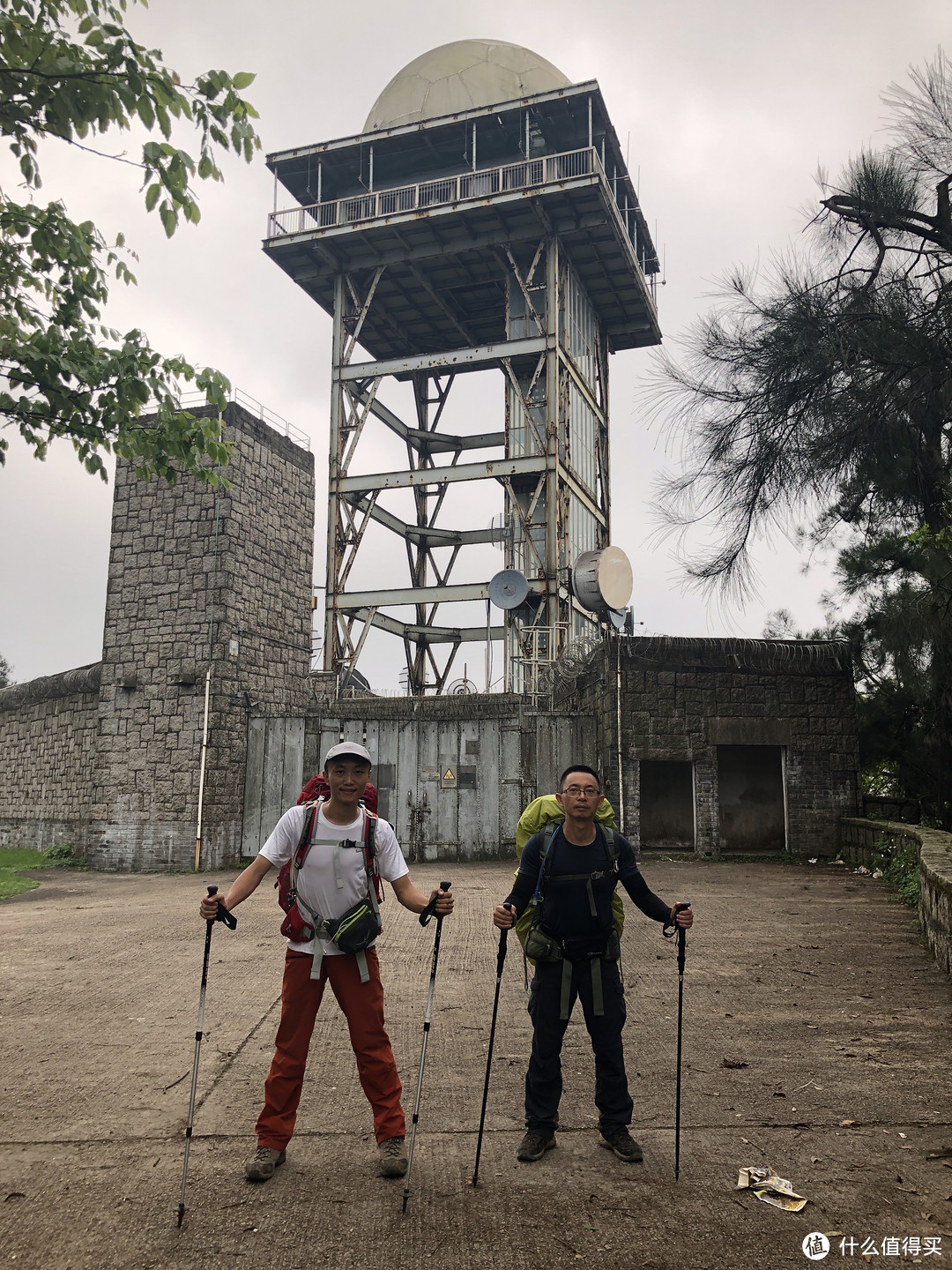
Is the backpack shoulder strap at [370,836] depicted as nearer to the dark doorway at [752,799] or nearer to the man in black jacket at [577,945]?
the man in black jacket at [577,945]

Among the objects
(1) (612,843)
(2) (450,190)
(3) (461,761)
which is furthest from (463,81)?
(1) (612,843)

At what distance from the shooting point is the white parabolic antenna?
1644cm

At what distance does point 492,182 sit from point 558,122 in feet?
8.62

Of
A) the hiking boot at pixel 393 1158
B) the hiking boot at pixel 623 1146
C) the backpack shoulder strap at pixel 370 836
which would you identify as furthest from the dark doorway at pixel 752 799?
the hiking boot at pixel 393 1158

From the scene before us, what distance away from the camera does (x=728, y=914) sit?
9.38 meters

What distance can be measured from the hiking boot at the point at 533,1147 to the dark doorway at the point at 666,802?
1098cm

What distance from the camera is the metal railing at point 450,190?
25.3 meters

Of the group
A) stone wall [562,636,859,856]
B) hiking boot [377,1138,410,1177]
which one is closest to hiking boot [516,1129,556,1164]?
hiking boot [377,1138,410,1177]

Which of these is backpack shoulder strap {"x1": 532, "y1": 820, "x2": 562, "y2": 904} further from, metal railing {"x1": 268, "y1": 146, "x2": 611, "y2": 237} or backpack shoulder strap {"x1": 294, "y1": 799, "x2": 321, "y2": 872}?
metal railing {"x1": 268, "y1": 146, "x2": 611, "y2": 237}

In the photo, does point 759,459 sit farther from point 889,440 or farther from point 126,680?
point 126,680

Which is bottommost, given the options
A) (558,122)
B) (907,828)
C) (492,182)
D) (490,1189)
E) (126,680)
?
(490,1189)

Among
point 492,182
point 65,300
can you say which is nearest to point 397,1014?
point 65,300

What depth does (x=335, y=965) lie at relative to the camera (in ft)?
13.1

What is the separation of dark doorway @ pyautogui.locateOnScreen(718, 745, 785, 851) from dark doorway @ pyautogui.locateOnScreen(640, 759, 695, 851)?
0.56 meters
